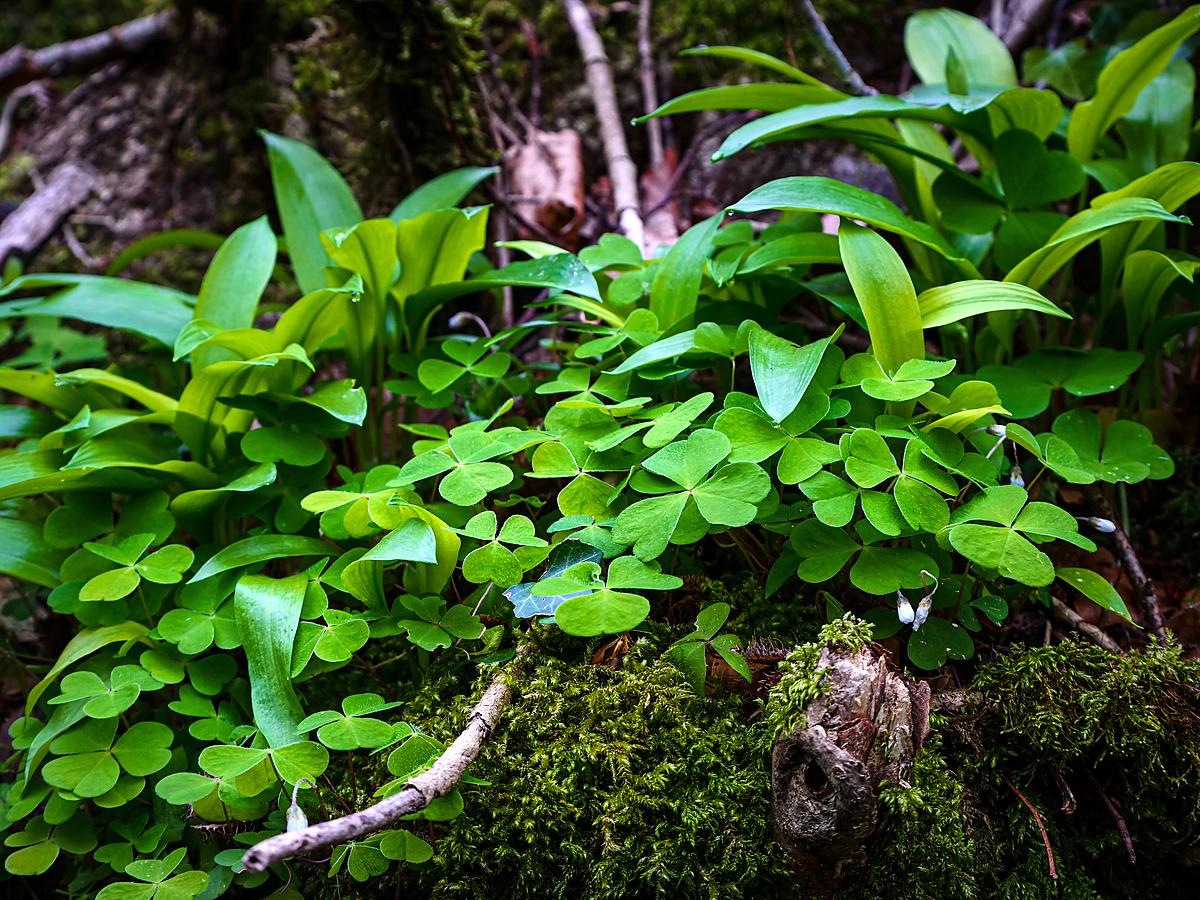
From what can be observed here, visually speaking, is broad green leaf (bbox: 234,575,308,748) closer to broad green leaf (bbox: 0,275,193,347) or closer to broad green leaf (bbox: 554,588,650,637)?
broad green leaf (bbox: 554,588,650,637)

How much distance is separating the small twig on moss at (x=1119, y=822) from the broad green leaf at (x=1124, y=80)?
144 cm

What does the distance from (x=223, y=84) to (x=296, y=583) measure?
2608 millimetres

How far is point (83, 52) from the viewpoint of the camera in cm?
336

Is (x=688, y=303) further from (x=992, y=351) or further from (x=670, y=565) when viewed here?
(x=992, y=351)

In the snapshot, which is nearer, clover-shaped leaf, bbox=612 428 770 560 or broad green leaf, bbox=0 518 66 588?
clover-shaped leaf, bbox=612 428 770 560

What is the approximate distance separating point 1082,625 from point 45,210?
3583 millimetres

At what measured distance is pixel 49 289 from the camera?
Result: 2.79 metres

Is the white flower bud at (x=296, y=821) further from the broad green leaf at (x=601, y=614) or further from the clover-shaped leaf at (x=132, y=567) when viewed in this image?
the clover-shaped leaf at (x=132, y=567)

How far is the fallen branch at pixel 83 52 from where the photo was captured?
3.30 m

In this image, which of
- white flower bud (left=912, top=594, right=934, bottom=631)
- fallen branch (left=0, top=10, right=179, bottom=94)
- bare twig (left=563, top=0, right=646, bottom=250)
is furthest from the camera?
fallen branch (left=0, top=10, right=179, bottom=94)

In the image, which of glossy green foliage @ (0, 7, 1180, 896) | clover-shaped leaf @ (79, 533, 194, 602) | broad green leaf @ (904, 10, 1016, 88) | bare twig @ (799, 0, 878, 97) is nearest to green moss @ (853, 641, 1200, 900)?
glossy green foliage @ (0, 7, 1180, 896)

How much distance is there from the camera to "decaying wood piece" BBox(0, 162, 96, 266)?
281cm

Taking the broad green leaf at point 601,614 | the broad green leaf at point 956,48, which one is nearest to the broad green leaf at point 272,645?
the broad green leaf at point 601,614

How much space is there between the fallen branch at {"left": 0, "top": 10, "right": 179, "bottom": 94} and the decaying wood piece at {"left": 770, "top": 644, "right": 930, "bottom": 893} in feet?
12.2
